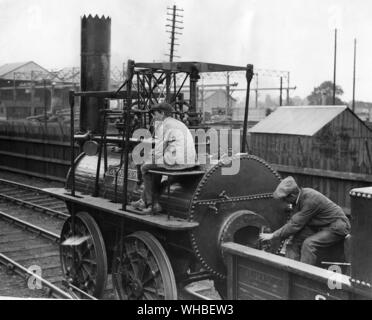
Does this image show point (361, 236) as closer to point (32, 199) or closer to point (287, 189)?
point (287, 189)

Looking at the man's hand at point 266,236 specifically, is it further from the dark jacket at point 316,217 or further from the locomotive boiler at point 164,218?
the locomotive boiler at point 164,218

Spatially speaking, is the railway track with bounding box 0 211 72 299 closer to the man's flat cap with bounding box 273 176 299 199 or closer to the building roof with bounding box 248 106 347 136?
the man's flat cap with bounding box 273 176 299 199

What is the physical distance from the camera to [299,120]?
14562 millimetres

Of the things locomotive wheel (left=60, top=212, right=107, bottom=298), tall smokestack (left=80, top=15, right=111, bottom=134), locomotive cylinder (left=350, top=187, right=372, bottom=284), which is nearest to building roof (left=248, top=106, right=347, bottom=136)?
tall smokestack (left=80, top=15, right=111, bottom=134)

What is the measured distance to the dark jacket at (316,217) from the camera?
528cm

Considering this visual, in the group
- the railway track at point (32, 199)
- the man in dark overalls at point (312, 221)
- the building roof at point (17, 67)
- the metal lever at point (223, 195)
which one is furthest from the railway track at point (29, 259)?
the building roof at point (17, 67)

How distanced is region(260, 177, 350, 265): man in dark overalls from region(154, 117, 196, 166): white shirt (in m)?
1.09

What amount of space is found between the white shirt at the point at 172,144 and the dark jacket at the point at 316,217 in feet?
4.18

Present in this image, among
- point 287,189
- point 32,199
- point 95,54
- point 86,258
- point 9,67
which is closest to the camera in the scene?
point 287,189

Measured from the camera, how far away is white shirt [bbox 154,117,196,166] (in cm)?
559

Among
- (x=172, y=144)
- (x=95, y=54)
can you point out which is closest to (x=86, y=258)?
(x=172, y=144)

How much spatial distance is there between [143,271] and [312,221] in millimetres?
1948
